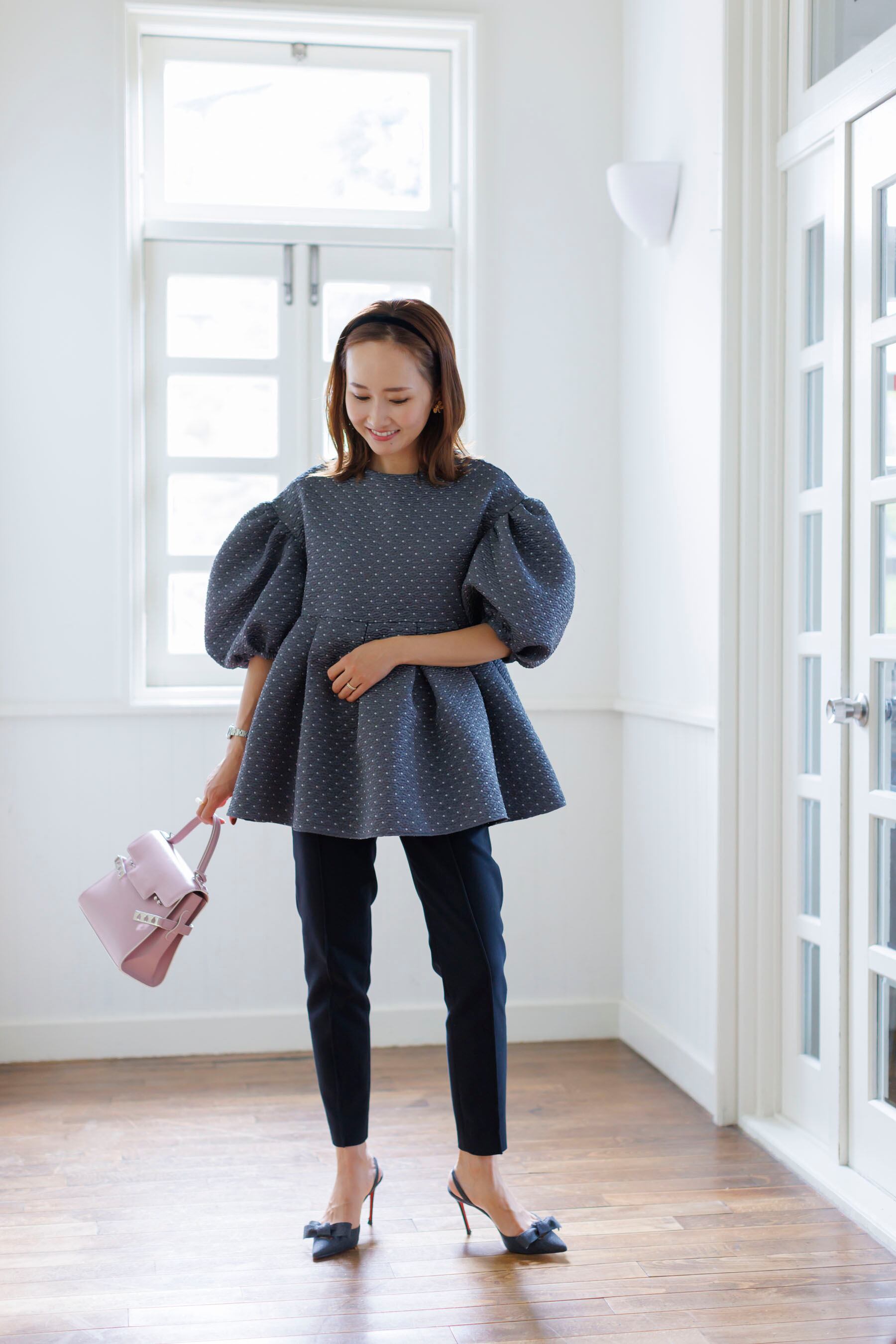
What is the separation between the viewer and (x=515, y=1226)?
1.79m

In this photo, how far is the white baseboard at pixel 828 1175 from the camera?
1845 millimetres

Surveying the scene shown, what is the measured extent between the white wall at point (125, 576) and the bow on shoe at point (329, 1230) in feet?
3.27

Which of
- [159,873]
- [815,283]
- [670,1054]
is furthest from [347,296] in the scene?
[670,1054]

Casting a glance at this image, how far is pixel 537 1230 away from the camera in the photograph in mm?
1797

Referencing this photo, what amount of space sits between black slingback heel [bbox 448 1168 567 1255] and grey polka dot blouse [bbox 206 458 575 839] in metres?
0.56

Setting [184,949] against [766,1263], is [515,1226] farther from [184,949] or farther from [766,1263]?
[184,949]

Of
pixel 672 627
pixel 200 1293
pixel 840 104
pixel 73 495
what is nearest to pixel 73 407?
pixel 73 495

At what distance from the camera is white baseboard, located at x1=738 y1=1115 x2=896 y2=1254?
1.84m

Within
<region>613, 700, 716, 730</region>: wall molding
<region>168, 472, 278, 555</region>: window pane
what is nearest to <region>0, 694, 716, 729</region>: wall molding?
<region>613, 700, 716, 730</region>: wall molding

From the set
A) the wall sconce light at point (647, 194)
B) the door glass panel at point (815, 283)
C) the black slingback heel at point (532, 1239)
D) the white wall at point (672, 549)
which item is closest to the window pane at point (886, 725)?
the white wall at point (672, 549)

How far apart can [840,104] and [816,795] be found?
113 centimetres

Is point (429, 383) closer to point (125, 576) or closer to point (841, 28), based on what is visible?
point (841, 28)

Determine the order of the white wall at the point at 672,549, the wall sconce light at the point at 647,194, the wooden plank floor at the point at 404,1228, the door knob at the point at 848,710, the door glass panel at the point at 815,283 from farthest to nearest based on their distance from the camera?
the wall sconce light at the point at 647,194, the white wall at the point at 672,549, the door glass panel at the point at 815,283, the door knob at the point at 848,710, the wooden plank floor at the point at 404,1228

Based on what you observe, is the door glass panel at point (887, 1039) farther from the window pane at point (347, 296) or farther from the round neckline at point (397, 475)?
the window pane at point (347, 296)
